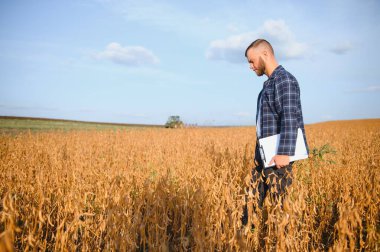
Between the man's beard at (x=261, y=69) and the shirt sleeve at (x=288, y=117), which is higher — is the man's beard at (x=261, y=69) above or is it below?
above

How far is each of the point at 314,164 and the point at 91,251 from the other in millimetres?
4517

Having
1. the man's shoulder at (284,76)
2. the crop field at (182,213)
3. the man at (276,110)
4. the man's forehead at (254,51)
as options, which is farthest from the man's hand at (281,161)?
the man's forehead at (254,51)

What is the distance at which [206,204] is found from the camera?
235 cm

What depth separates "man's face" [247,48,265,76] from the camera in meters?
2.67

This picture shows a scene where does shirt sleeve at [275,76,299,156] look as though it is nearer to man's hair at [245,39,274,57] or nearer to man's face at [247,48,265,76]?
man's face at [247,48,265,76]

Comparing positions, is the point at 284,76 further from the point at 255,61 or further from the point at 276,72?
the point at 255,61

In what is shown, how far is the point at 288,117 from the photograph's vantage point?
93.7 inches

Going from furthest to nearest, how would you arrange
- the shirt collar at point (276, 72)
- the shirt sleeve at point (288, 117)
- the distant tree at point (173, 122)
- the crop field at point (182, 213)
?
the distant tree at point (173, 122), the shirt collar at point (276, 72), the shirt sleeve at point (288, 117), the crop field at point (182, 213)

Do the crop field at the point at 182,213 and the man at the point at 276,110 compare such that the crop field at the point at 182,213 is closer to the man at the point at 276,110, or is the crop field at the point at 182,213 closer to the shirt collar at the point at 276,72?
the man at the point at 276,110

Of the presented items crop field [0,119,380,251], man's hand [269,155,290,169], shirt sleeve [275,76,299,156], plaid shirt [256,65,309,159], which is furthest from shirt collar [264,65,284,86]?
crop field [0,119,380,251]

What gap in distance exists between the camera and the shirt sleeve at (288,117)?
2.37m

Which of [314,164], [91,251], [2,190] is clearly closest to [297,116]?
[91,251]

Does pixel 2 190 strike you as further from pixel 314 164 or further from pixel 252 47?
pixel 314 164

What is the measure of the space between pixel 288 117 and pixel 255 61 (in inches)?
29.6
